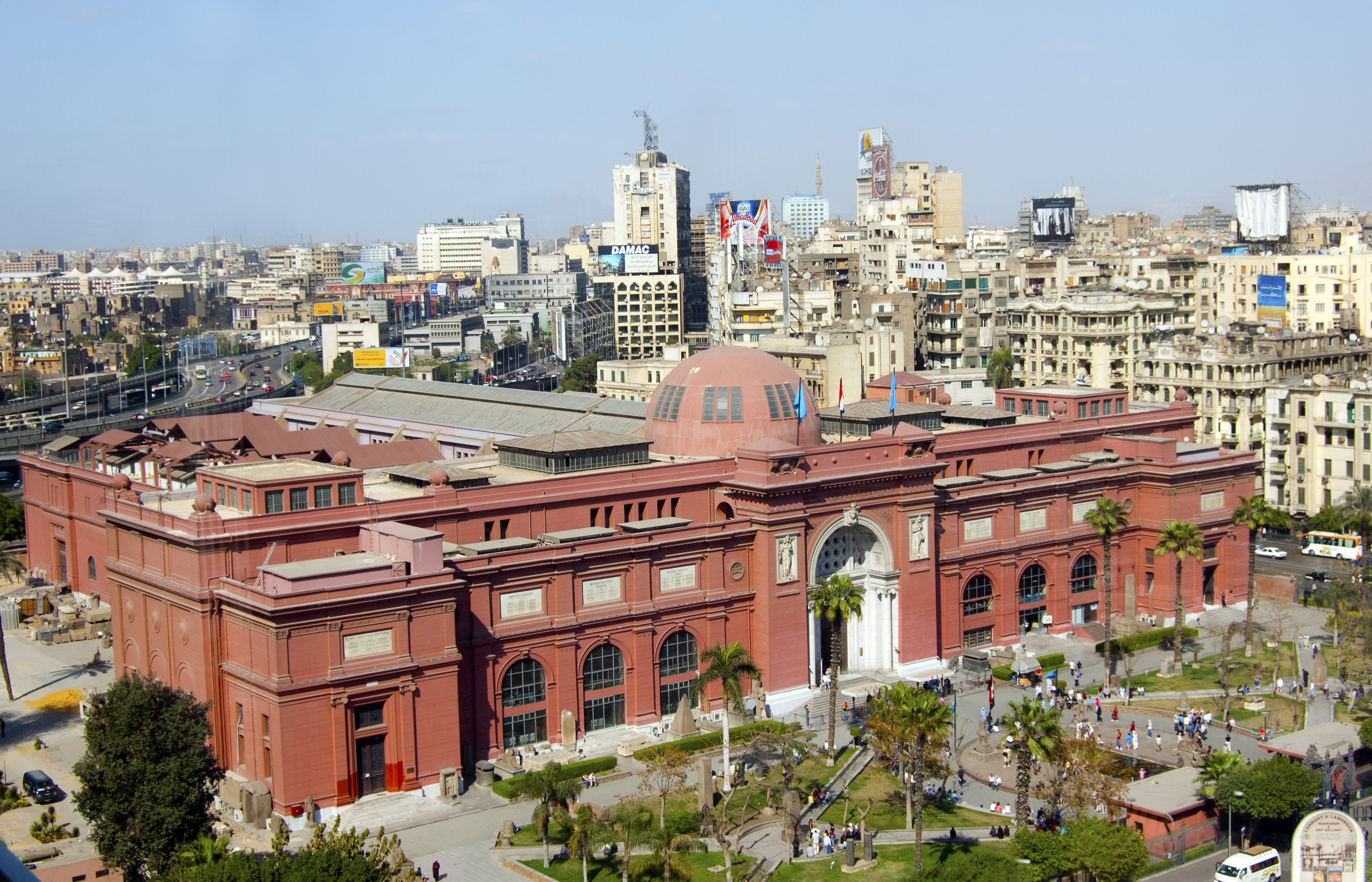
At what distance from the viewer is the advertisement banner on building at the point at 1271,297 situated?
144 meters

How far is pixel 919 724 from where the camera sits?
49.0 metres

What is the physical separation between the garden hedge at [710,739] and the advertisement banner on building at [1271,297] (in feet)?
324

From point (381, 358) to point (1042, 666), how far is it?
136 m

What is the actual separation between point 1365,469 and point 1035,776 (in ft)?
185

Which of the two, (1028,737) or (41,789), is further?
(41,789)

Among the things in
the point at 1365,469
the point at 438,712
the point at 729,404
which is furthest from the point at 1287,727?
the point at 1365,469

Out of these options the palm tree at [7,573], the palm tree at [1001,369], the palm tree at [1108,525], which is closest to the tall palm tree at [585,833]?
the palm tree at [1108,525]

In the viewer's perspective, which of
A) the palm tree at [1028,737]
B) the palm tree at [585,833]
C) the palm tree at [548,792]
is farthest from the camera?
the palm tree at [548,792]

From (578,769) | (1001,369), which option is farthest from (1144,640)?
(1001,369)

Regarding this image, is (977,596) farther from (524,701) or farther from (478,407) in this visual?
(478,407)

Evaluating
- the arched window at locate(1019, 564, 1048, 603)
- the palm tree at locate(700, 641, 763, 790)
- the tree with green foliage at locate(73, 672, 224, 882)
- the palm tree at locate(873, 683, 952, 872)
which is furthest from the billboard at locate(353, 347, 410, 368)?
the palm tree at locate(873, 683, 952, 872)

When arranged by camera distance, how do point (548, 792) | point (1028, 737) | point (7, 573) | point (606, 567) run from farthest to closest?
point (7, 573) → point (606, 567) → point (548, 792) → point (1028, 737)

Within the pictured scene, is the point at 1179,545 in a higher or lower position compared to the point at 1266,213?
lower

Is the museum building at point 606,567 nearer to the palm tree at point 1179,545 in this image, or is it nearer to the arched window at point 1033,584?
the arched window at point 1033,584
